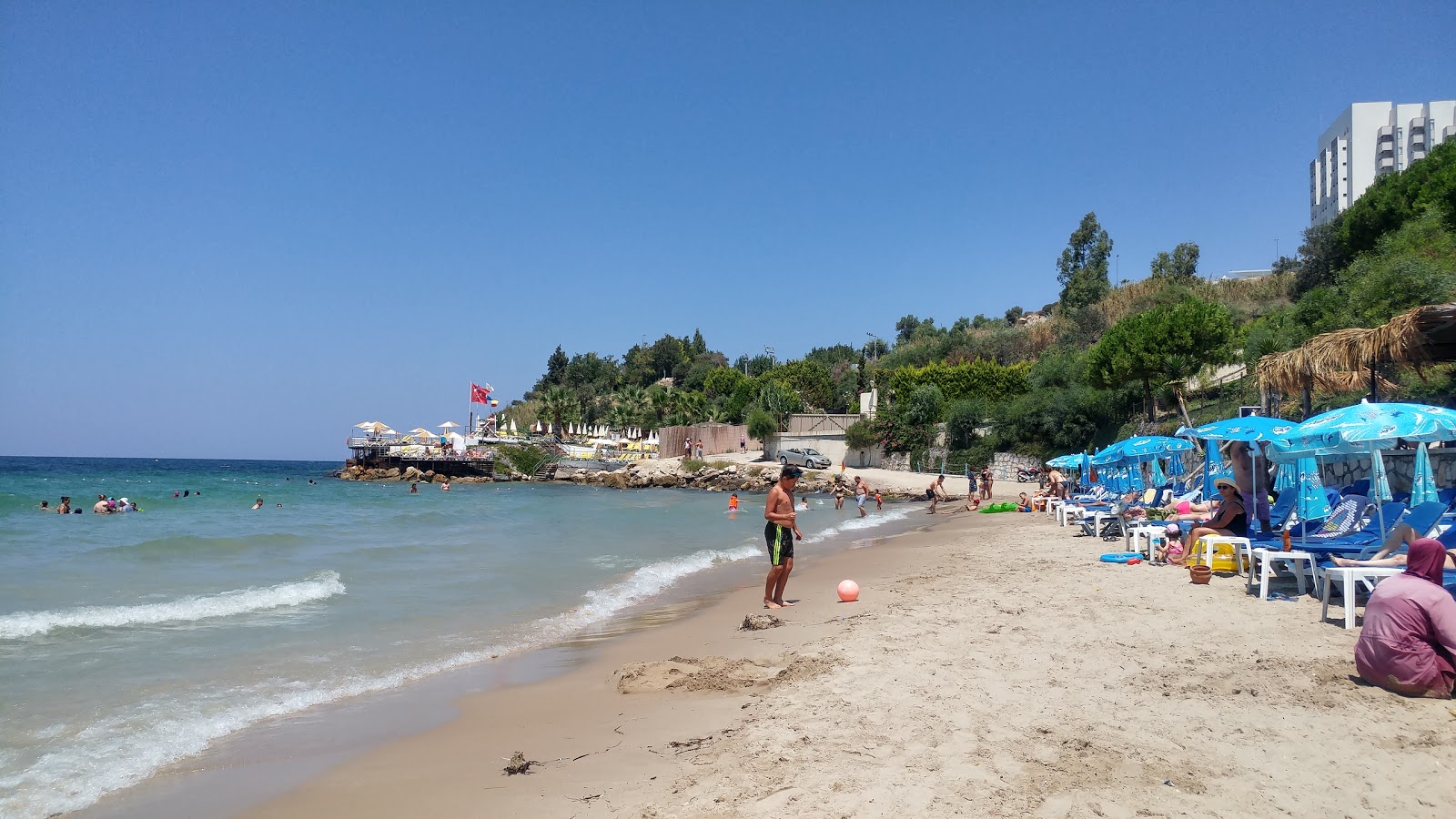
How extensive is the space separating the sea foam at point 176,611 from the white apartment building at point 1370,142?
80.9 meters

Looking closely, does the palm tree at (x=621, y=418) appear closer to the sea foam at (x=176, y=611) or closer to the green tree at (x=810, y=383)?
the green tree at (x=810, y=383)

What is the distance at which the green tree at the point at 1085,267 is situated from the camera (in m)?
62.3

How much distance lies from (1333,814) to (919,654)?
2.94 metres

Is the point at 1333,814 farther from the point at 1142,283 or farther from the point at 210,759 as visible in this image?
the point at 1142,283

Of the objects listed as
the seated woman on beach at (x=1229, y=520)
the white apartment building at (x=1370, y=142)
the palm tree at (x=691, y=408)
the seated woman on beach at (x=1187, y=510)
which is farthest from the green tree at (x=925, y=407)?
the white apartment building at (x=1370, y=142)

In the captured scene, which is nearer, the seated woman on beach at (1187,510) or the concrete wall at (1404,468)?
the concrete wall at (1404,468)

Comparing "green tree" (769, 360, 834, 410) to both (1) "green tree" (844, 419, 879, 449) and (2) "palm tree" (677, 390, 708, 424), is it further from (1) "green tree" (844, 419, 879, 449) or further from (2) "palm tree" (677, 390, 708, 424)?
(1) "green tree" (844, 419, 879, 449)

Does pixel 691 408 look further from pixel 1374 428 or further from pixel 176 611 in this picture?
pixel 1374 428

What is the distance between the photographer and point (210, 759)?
16.5 ft

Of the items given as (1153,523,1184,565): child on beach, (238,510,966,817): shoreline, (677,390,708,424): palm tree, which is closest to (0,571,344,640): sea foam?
(238,510,966,817): shoreline

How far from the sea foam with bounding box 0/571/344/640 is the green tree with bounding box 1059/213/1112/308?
60.1 m

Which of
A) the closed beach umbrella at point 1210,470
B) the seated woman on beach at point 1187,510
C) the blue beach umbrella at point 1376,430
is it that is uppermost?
the blue beach umbrella at point 1376,430

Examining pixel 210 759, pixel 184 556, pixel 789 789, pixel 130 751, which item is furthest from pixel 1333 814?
pixel 184 556

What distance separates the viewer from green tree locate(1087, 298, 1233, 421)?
30.4 metres
